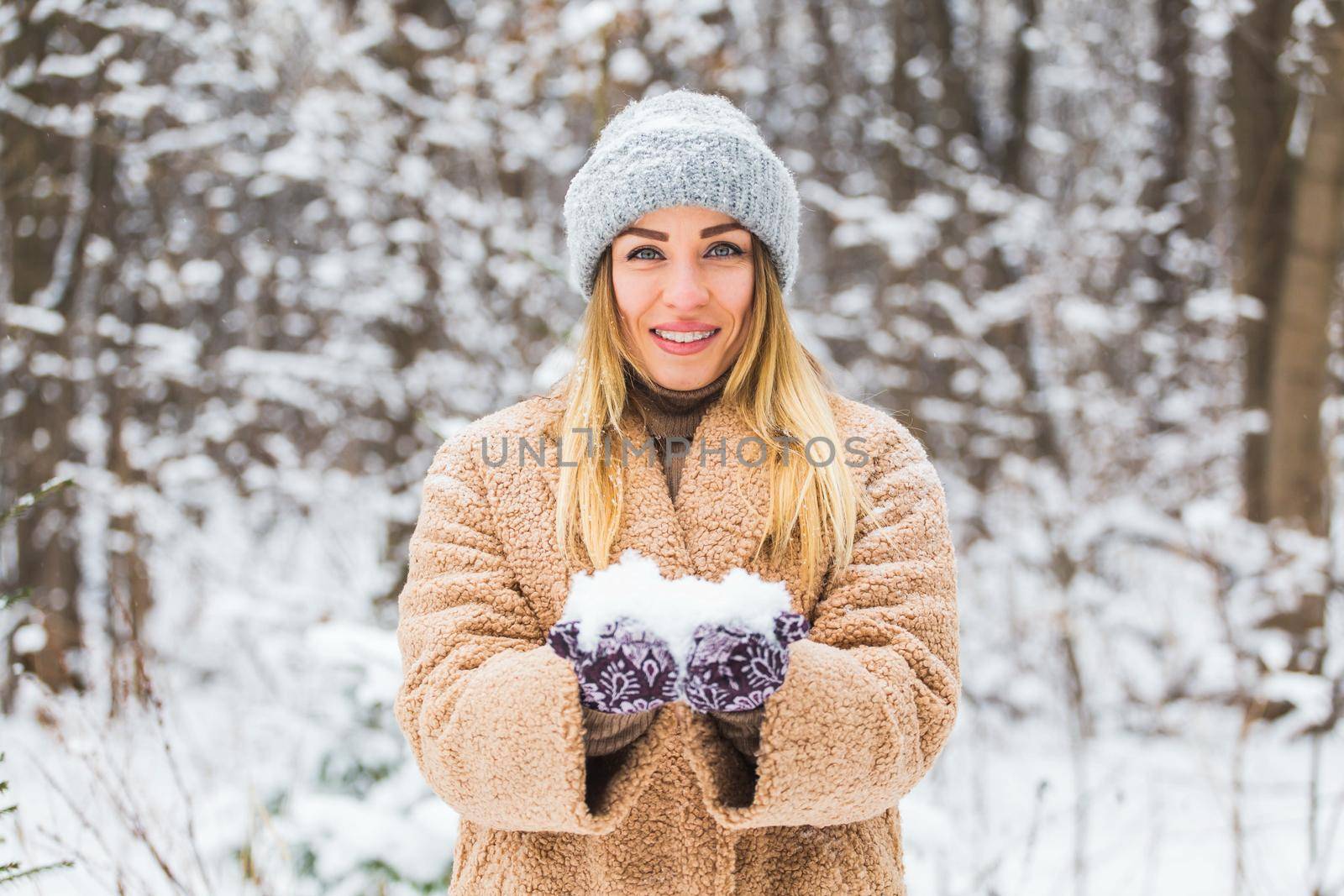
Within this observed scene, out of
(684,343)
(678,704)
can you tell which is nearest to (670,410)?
(684,343)

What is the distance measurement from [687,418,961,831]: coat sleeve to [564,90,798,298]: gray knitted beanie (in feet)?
1.71

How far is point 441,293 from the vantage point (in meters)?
5.52

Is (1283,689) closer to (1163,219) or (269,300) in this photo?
(1163,219)

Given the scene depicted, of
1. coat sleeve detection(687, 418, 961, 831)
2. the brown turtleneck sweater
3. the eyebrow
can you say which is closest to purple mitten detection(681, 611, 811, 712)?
coat sleeve detection(687, 418, 961, 831)

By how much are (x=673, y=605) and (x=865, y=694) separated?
1.15 ft

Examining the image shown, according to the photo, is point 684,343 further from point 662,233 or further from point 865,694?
point 865,694

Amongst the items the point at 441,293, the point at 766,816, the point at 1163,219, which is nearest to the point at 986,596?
the point at 1163,219

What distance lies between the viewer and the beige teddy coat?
1314mm

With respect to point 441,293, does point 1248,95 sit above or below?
above

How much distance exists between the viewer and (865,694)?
4.41 ft

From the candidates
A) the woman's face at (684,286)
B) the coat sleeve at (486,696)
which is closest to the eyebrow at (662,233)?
the woman's face at (684,286)

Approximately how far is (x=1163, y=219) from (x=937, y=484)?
556cm

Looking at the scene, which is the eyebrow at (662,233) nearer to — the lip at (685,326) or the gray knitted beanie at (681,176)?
the gray knitted beanie at (681,176)

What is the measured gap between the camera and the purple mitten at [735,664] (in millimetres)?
1155
